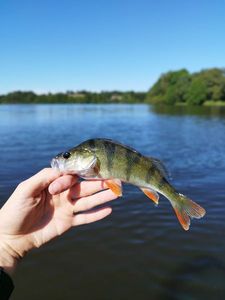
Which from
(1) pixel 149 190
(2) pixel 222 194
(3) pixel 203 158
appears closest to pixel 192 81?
(3) pixel 203 158

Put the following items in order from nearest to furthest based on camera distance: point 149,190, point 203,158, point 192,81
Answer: point 149,190 < point 203,158 < point 192,81

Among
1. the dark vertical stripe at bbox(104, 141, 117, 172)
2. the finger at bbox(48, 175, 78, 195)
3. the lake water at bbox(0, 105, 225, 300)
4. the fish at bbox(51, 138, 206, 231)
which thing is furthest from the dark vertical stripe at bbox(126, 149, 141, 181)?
the lake water at bbox(0, 105, 225, 300)

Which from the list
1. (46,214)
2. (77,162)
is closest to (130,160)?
(77,162)

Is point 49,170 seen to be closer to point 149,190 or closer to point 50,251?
point 149,190

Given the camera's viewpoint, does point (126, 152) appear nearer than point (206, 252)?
Yes

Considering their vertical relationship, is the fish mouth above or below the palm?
above

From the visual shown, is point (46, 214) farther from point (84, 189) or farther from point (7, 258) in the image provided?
point (7, 258)

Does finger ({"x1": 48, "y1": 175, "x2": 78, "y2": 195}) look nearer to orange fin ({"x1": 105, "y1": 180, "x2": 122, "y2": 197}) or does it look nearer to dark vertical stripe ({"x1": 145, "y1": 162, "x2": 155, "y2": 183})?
orange fin ({"x1": 105, "y1": 180, "x2": 122, "y2": 197})
